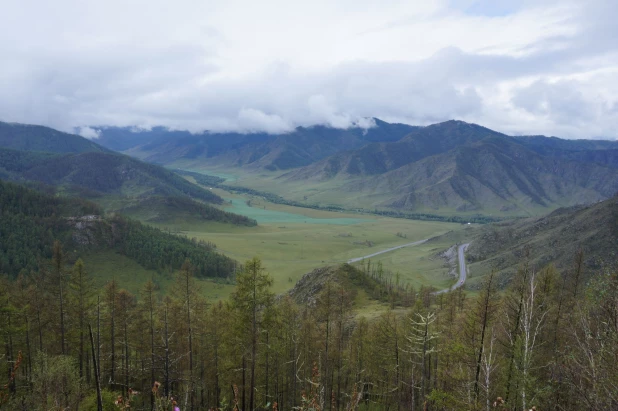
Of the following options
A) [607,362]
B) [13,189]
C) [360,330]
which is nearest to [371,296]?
[360,330]

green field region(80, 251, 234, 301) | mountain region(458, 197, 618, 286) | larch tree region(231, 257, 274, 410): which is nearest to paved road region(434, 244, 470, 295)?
mountain region(458, 197, 618, 286)

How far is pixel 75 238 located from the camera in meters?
145

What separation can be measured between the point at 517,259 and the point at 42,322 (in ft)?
511

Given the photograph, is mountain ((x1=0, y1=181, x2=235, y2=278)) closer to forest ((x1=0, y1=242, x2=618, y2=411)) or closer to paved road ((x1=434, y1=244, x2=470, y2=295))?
paved road ((x1=434, y1=244, x2=470, y2=295))

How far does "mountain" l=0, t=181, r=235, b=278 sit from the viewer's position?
132 meters

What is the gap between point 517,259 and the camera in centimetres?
15150

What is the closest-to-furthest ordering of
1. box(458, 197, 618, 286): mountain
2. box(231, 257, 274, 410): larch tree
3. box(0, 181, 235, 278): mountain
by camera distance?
box(231, 257, 274, 410): larch tree < box(458, 197, 618, 286): mountain < box(0, 181, 235, 278): mountain

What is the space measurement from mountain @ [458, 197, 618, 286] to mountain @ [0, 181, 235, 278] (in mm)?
111842

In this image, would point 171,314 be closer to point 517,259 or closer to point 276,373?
point 276,373

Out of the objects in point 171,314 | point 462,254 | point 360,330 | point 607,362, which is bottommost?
point 462,254

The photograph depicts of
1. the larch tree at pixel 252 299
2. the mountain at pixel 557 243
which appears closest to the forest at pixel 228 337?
the larch tree at pixel 252 299

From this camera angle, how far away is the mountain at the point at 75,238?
132 metres

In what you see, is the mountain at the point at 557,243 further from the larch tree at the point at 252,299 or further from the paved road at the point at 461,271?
the larch tree at the point at 252,299

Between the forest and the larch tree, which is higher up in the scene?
the larch tree
